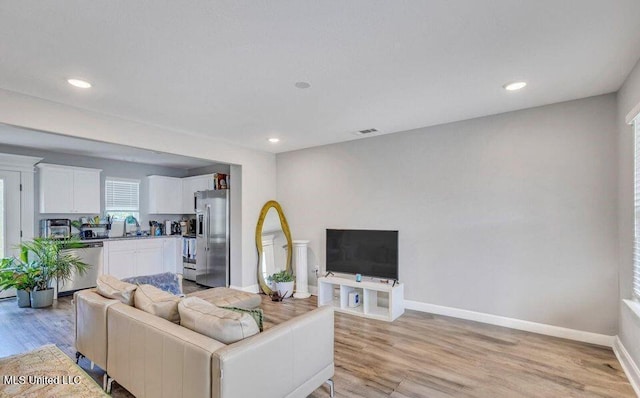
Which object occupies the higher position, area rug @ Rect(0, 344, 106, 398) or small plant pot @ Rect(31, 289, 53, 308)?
area rug @ Rect(0, 344, 106, 398)

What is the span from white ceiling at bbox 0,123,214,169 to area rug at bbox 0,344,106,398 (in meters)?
2.77

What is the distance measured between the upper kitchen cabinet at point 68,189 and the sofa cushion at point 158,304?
4547mm

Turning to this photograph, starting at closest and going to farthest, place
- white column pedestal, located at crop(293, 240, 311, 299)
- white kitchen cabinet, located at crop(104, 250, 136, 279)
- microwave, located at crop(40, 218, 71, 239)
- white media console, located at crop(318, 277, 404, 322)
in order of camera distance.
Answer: white media console, located at crop(318, 277, 404, 322)
white column pedestal, located at crop(293, 240, 311, 299)
microwave, located at crop(40, 218, 71, 239)
white kitchen cabinet, located at crop(104, 250, 136, 279)

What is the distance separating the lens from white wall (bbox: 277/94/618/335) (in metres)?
3.18

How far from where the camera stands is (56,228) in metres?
5.66

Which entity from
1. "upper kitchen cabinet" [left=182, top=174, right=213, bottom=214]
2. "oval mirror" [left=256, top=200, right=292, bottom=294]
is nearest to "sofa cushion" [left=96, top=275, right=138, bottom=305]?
"oval mirror" [left=256, top=200, right=292, bottom=294]

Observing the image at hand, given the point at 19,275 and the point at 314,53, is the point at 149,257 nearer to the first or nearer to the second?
the point at 19,275

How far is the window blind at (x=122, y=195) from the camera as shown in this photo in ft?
21.0

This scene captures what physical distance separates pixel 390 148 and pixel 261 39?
2.87 metres

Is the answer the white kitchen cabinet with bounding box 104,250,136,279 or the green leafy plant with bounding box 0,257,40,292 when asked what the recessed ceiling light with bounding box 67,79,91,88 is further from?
the white kitchen cabinet with bounding box 104,250,136,279

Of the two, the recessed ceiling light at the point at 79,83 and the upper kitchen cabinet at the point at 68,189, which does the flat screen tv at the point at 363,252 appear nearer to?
the recessed ceiling light at the point at 79,83

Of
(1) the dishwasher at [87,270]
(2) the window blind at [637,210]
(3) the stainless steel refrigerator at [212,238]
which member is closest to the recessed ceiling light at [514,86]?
(2) the window blind at [637,210]

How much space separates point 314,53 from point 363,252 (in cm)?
297

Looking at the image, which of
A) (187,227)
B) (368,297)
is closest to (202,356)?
(368,297)
